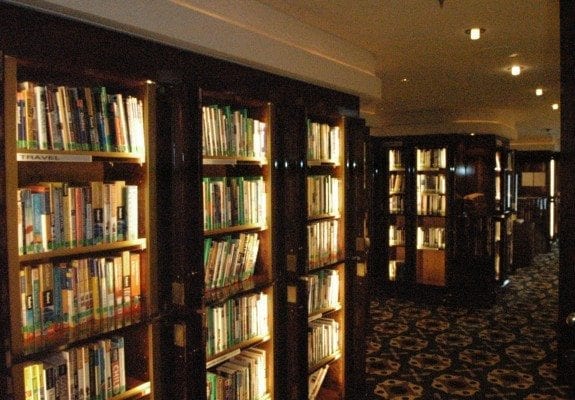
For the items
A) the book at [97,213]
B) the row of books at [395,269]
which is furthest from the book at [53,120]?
the row of books at [395,269]

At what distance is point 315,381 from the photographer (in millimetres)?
3713

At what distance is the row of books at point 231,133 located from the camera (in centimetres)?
272

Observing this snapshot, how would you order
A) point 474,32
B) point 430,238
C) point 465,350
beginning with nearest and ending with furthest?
point 474,32
point 465,350
point 430,238

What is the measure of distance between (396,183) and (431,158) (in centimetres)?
63

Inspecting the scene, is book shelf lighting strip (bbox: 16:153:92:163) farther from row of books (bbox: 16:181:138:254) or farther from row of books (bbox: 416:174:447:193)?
row of books (bbox: 416:174:447:193)

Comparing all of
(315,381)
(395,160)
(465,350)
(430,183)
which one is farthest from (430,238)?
(315,381)

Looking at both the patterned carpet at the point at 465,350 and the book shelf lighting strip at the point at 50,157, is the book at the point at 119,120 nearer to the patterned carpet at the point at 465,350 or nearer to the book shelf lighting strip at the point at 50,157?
the book shelf lighting strip at the point at 50,157

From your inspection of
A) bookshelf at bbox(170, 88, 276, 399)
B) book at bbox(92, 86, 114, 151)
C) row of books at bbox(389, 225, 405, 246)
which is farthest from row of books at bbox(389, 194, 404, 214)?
book at bbox(92, 86, 114, 151)

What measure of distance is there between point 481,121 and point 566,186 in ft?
17.9

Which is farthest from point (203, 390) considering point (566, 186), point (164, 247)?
point (566, 186)

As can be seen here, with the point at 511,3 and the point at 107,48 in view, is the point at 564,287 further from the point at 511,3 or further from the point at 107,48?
the point at 107,48

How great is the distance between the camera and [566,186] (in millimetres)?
2613

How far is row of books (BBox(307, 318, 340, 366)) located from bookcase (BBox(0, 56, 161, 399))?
4.70ft

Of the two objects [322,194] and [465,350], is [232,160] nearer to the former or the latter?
[322,194]
